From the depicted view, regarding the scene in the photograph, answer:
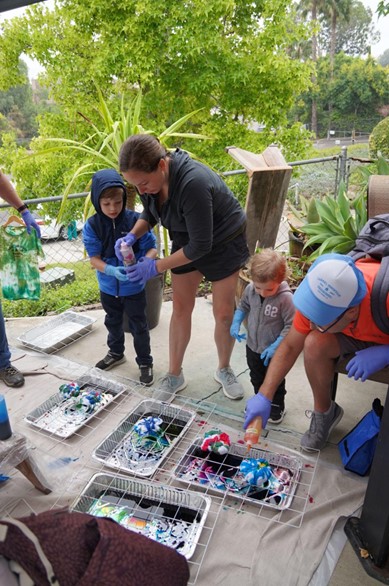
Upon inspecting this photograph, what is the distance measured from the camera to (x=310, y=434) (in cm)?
203

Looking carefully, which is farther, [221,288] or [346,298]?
[221,288]

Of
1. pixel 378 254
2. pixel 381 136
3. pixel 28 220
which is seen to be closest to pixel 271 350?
pixel 378 254

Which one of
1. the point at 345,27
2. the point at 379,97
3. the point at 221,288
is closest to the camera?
the point at 221,288

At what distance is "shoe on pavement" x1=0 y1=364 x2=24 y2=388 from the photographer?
254 cm

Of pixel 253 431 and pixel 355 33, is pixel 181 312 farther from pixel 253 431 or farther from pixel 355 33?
pixel 355 33

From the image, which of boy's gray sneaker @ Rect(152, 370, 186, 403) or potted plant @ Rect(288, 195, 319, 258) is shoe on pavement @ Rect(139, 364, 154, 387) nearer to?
boy's gray sneaker @ Rect(152, 370, 186, 403)

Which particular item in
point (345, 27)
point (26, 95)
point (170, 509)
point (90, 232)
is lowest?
point (170, 509)

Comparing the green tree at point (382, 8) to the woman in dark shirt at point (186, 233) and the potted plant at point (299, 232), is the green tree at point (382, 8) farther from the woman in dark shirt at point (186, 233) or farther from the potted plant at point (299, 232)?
the woman in dark shirt at point (186, 233)

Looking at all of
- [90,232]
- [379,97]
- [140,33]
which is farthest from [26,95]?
[379,97]

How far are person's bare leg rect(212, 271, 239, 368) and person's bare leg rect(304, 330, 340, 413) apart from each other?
553 mm

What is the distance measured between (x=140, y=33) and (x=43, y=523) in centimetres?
620

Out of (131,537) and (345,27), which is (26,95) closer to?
(131,537)

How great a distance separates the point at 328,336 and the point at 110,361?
4.80 feet

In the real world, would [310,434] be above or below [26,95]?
below
